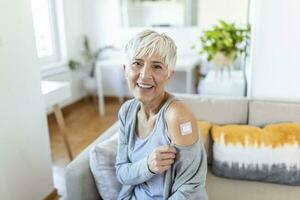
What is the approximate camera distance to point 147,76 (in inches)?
43.5

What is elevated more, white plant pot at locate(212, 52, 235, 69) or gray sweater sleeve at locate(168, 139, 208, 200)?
white plant pot at locate(212, 52, 235, 69)

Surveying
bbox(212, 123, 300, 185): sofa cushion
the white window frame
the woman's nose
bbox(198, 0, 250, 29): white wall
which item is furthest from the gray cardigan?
bbox(198, 0, 250, 29): white wall

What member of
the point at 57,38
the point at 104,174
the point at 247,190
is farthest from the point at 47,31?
the point at 247,190

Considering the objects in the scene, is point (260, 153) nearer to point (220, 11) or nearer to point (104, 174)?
point (104, 174)

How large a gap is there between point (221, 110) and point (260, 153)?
0.35 meters

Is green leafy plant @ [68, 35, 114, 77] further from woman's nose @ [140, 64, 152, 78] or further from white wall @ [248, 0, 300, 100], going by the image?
woman's nose @ [140, 64, 152, 78]

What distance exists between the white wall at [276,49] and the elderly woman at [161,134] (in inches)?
32.9

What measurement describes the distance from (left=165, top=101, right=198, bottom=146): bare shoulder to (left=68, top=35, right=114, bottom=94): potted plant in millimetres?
3121

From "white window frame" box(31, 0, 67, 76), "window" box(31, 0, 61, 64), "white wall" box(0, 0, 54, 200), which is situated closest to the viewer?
"white wall" box(0, 0, 54, 200)

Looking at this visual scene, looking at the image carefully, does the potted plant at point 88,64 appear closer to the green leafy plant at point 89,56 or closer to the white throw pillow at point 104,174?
the green leafy plant at point 89,56

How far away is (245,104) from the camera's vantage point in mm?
1776

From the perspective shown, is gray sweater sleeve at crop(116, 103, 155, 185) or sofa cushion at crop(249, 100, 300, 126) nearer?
gray sweater sleeve at crop(116, 103, 155, 185)

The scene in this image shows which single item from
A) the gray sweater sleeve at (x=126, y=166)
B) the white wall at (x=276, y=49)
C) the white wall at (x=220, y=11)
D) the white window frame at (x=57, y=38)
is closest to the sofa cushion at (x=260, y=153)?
the white wall at (x=276, y=49)

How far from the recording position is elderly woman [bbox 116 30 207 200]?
43.4 inches
